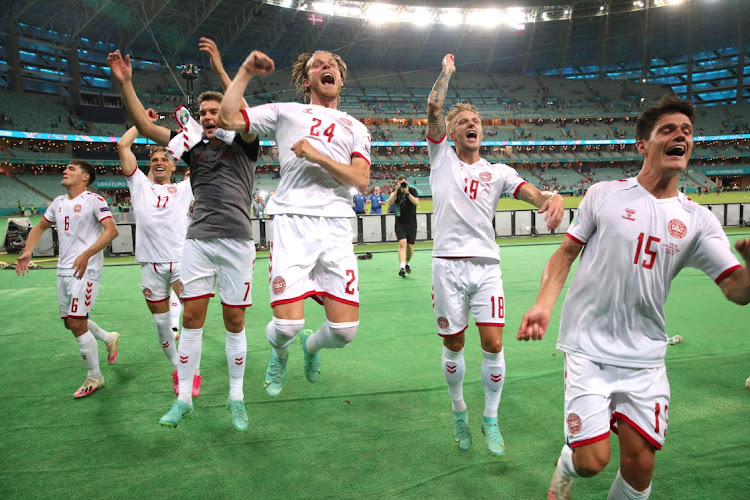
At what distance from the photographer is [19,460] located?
136 inches

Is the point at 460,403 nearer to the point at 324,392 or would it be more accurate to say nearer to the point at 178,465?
the point at 324,392

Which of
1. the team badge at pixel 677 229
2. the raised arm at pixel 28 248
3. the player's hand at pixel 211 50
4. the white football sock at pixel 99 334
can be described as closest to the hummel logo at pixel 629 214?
the team badge at pixel 677 229

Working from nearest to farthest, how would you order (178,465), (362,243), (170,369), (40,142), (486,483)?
1. (486,483)
2. (178,465)
3. (170,369)
4. (362,243)
5. (40,142)

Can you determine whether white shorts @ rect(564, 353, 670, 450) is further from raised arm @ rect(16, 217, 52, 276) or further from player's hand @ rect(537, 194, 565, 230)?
raised arm @ rect(16, 217, 52, 276)

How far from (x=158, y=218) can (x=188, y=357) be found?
6.03ft

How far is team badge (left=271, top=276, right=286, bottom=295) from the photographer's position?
3561 mm

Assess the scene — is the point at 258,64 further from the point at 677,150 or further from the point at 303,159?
the point at 677,150

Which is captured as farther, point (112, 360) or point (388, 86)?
point (388, 86)

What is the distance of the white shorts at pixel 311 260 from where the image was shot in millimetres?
3566

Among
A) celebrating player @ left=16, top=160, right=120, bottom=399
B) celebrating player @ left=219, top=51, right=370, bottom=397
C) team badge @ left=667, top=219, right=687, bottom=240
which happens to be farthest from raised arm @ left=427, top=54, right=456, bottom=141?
celebrating player @ left=16, top=160, right=120, bottom=399

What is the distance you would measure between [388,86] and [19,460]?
76.3 m

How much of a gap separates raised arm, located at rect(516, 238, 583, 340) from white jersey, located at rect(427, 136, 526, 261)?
1.08 metres

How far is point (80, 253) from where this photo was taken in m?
5.06

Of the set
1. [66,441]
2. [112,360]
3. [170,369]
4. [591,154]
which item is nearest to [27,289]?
[112,360]
